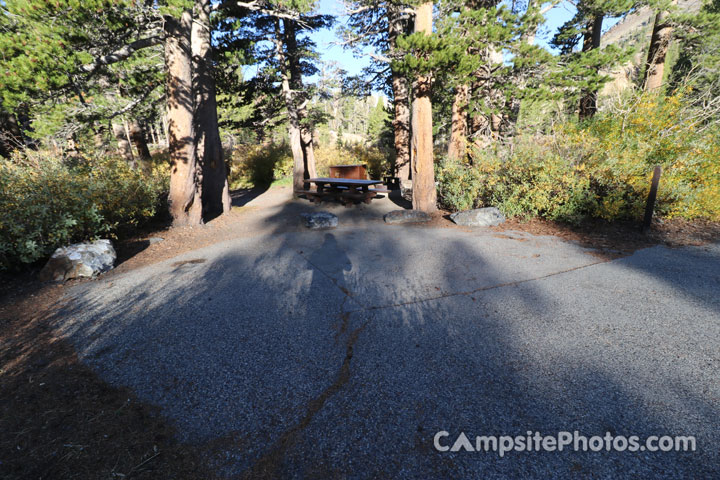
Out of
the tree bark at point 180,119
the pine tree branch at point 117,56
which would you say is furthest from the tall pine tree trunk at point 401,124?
the pine tree branch at point 117,56

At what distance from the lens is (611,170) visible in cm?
631

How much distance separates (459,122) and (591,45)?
22.1 ft

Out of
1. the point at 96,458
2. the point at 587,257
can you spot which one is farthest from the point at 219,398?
the point at 587,257

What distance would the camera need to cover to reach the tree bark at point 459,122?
9773 millimetres

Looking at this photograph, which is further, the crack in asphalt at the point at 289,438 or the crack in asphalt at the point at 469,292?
the crack in asphalt at the point at 469,292

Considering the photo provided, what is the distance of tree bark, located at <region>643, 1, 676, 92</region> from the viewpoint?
10.2m

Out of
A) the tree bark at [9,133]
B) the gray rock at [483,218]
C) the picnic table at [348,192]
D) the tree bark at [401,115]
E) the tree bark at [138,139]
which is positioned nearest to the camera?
the gray rock at [483,218]

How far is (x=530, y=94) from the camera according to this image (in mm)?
7633

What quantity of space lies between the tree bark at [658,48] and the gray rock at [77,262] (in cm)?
1665

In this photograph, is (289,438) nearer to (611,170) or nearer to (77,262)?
(77,262)

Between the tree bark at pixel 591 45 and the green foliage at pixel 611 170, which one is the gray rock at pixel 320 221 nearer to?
the green foliage at pixel 611 170

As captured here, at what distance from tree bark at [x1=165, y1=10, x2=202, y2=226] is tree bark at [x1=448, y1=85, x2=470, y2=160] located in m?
8.00

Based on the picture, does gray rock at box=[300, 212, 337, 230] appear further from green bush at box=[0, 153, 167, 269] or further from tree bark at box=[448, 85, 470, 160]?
tree bark at box=[448, 85, 470, 160]

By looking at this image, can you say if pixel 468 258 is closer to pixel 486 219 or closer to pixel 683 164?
pixel 486 219
